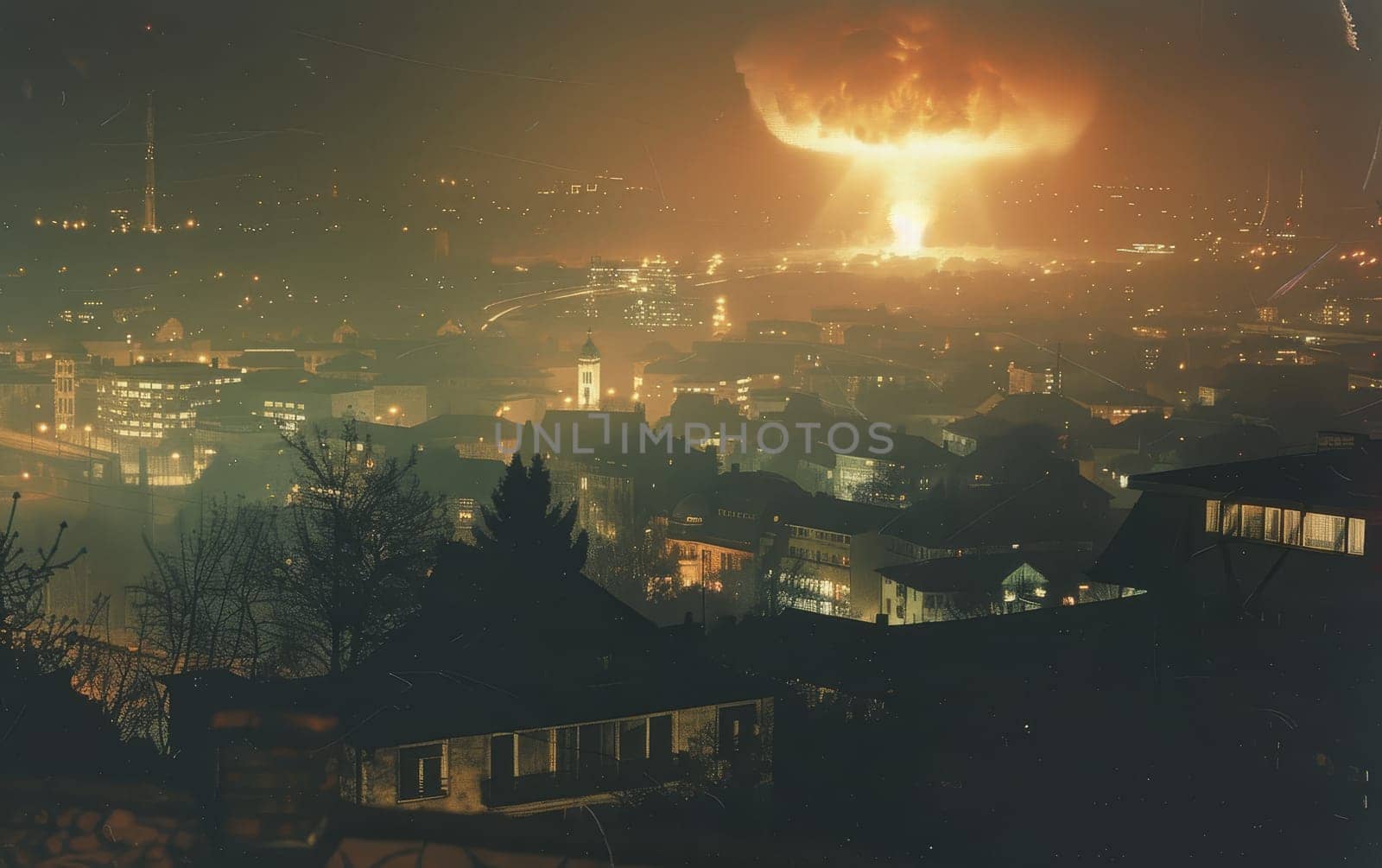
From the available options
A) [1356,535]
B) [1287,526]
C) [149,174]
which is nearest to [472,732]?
[1287,526]

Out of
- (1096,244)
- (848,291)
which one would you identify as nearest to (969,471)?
(1096,244)

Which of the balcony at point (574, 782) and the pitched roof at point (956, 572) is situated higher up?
the balcony at point (574, 782)

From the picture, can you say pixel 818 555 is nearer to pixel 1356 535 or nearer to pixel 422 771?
pixel 1356 535

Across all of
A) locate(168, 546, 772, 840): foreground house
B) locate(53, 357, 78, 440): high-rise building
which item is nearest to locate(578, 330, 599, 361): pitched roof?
locate(53, 357, 78, 440): high-rise building

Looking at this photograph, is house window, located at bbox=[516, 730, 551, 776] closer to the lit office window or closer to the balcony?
the balcony

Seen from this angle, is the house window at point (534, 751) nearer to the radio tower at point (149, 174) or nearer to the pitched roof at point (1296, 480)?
the pitched roof at point (1296, 480)

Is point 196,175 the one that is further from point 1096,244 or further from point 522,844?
point 522,844

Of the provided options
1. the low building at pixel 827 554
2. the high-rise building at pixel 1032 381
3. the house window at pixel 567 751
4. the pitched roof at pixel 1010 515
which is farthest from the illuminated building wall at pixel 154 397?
the house window at pixel 567 751
